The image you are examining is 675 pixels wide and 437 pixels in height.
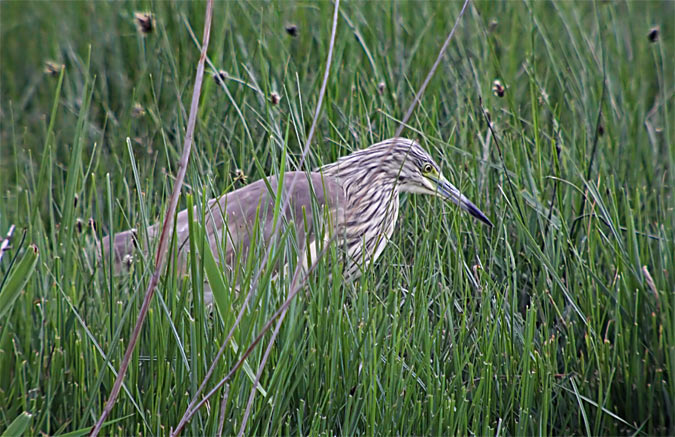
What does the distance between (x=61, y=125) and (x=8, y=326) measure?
2.04 metres

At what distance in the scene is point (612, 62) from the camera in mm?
3795

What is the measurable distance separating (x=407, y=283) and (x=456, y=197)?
543 mm

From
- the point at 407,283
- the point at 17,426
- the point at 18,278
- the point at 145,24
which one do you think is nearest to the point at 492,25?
the point at 145,24

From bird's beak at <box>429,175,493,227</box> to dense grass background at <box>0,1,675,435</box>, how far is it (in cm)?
5

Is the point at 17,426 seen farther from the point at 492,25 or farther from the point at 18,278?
the point at 492,25

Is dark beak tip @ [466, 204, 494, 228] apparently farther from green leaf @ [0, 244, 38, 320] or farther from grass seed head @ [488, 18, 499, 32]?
grass seed head @ [488, 18, 499, 32]

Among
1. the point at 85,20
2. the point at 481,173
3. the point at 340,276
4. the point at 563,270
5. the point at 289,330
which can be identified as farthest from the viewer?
the point at 85,20

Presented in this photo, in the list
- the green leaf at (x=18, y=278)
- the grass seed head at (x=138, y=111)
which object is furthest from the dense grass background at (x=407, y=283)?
the green leaf at (x=18, y=278)

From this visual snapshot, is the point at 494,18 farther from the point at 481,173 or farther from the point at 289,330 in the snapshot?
the point at 289,330

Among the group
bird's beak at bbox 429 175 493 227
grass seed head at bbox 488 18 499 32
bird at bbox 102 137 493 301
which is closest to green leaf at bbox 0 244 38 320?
bird at bbox 102 137 493 301

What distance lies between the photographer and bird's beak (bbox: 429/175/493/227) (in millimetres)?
2674

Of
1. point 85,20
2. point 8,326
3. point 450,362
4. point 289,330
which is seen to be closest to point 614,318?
point 450,362

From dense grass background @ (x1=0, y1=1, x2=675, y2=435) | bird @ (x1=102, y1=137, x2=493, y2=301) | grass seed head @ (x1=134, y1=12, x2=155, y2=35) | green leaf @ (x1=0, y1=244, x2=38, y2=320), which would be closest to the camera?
green leaf @ (x1=0, y1=244, x2=38, y2=320)

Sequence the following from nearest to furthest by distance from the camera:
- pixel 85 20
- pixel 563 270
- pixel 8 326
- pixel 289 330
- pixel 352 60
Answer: pixel 289 330 < pixel 8 326 < pixel 563 270 < pixel 352 60 < pixel 85 20
